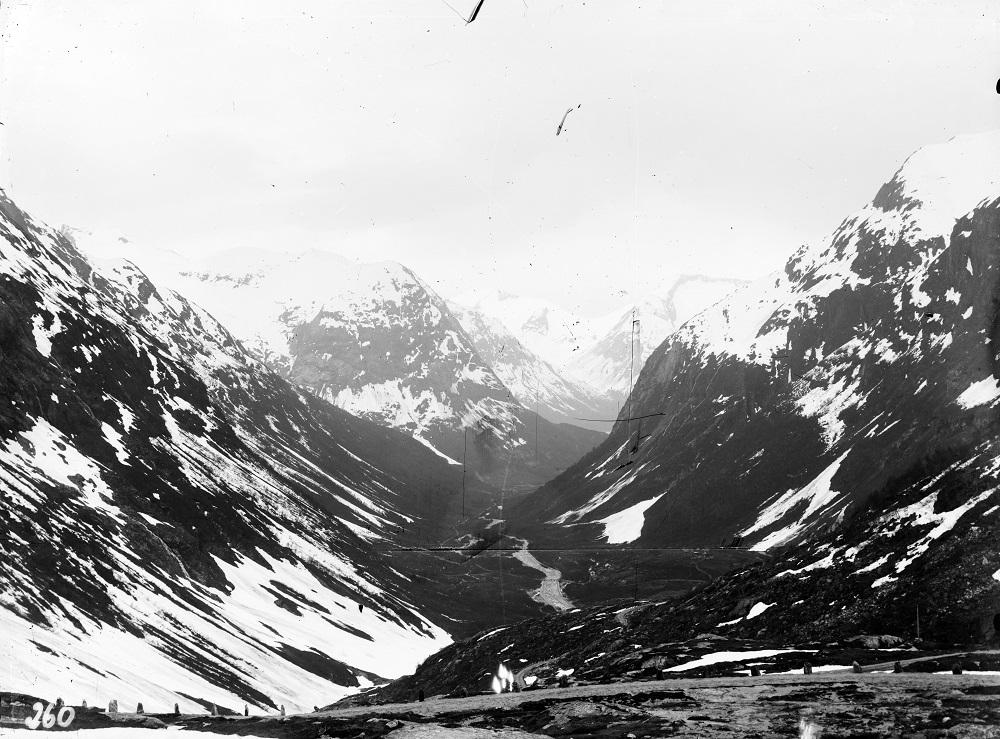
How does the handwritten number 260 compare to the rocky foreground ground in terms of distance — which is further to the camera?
the handwritten number 260

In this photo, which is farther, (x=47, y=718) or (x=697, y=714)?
(x=47, y=718)

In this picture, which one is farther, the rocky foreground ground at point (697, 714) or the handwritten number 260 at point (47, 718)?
the handwritten number 260 at point (47, 718)

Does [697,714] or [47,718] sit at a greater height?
[47,718]
